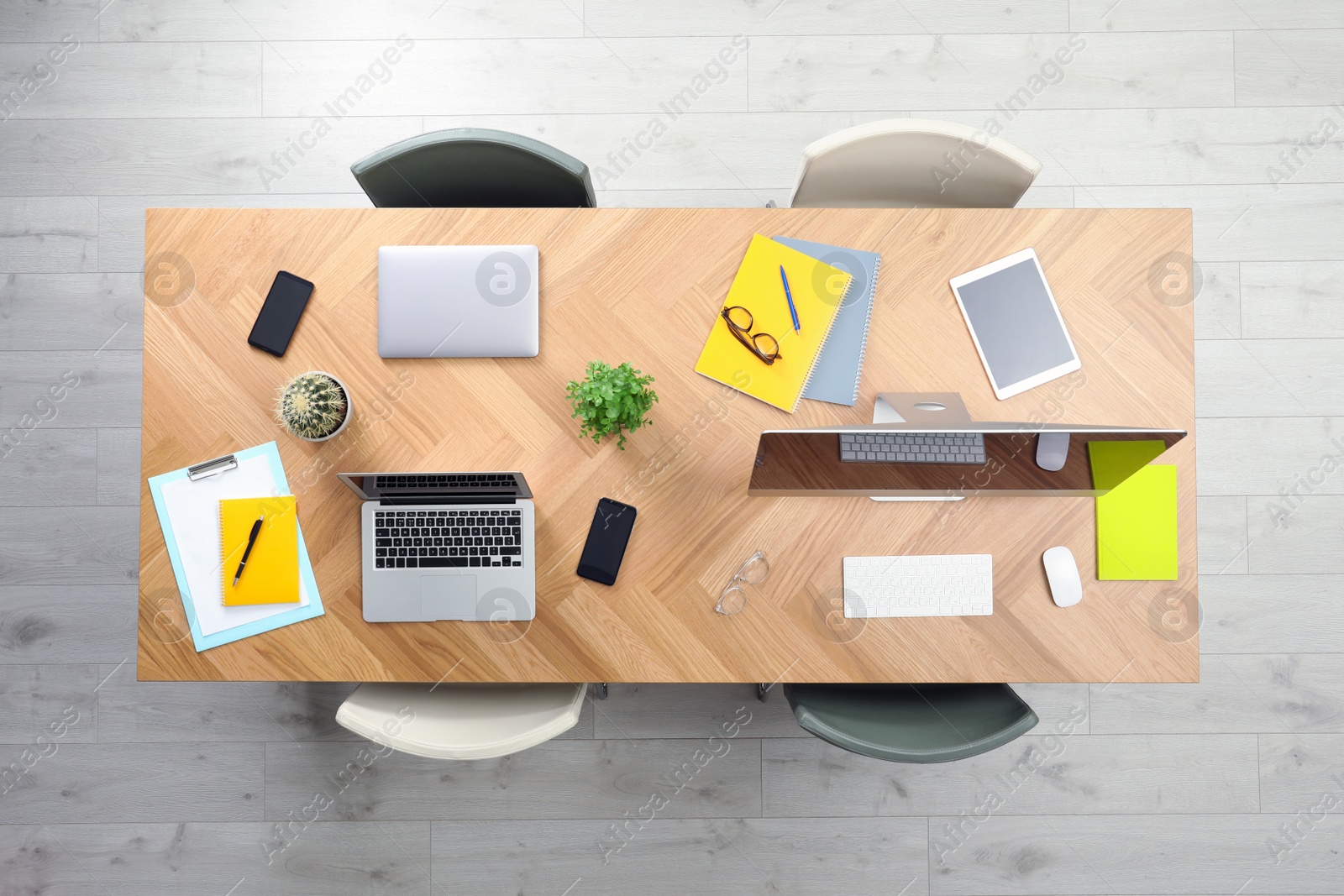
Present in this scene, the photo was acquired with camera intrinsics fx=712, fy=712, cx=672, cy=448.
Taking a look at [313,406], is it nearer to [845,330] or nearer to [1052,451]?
[845,330]

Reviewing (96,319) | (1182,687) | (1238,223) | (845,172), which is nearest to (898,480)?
(845,172)

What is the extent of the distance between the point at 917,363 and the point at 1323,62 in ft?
6.12

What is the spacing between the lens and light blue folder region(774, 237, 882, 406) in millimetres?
1378

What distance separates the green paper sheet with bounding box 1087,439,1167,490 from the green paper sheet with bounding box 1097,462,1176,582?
101 mm

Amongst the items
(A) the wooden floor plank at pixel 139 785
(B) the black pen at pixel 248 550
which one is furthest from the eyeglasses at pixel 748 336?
(A) the wooden floor plank at pixel 139 785

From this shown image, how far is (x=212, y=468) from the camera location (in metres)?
1.37

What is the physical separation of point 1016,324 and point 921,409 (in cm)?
27

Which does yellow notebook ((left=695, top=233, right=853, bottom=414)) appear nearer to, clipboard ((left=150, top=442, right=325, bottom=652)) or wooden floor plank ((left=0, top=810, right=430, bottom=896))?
clipboard ((left=150, top=442, right=325, bottom=652))

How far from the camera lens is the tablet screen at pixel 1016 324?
4.54 feet

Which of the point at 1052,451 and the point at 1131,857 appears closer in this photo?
the point at 1052,451

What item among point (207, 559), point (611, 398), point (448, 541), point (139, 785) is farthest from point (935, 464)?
point (139, 785)

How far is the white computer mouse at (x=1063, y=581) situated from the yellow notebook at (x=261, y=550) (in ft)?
4.71

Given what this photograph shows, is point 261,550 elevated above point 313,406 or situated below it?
below

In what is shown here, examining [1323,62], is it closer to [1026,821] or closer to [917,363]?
[917,363]
